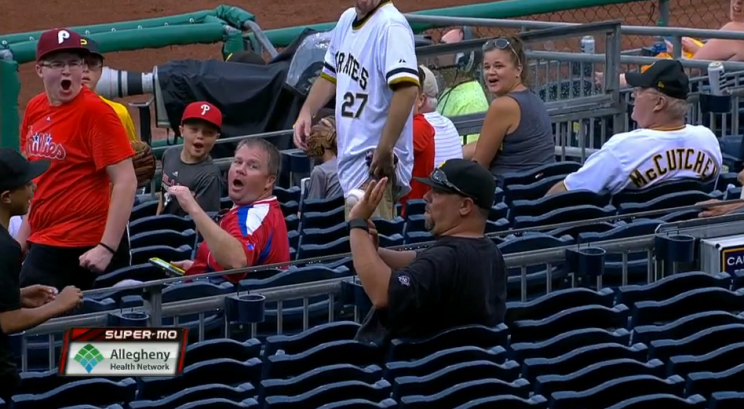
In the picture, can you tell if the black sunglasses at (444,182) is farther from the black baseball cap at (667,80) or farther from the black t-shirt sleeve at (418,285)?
the black baseball cap at (667,80)

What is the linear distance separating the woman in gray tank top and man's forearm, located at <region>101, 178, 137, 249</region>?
1.90 m

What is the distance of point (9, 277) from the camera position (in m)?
4.32

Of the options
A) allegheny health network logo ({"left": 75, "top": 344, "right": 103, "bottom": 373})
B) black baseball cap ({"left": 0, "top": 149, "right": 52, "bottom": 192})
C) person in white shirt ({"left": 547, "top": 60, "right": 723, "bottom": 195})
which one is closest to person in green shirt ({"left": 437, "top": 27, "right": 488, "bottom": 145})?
person in white shirt ({"left": 547, "top": 60, "right": 723, "bottom": 195})

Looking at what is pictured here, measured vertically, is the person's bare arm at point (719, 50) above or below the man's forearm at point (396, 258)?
above

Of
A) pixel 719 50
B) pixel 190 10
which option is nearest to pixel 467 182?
pixel 719 50

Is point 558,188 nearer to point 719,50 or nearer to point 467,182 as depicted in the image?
point 467,182

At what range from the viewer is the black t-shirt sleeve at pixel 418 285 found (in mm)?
4418

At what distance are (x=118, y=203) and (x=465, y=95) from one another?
308 centimetres

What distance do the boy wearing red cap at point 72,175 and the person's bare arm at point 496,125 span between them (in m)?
1.80

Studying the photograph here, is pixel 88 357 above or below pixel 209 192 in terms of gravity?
below

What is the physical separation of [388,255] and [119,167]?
1221mm

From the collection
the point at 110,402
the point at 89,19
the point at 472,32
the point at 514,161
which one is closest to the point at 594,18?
the point at 472,32

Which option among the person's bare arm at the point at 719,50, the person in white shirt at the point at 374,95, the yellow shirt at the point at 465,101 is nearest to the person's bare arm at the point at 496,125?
the person in white shirt at the point at 374,95

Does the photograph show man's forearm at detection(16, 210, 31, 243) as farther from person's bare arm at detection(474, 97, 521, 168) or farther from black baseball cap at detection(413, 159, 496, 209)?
person's bare arm at detection(474, 97, 521, 168)
